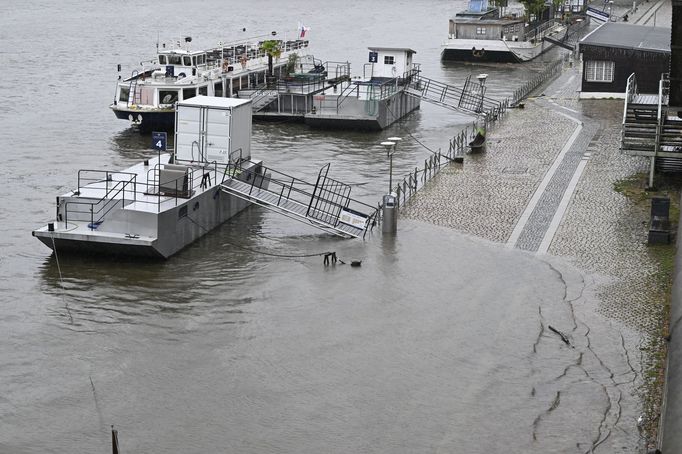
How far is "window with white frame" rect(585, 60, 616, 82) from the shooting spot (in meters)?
61.9

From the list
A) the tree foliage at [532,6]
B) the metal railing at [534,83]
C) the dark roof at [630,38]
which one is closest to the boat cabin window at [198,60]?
the metal railing at [534,83]

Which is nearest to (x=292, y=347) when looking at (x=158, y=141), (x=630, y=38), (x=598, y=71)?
(x=158, y=141)

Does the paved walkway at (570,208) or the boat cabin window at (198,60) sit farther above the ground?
the boat cabin window at (198,60)

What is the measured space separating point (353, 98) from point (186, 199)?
2448 cm

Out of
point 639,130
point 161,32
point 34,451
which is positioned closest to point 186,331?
point 34,451

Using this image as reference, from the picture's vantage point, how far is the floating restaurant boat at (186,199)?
31.3 metres

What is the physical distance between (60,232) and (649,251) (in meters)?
16.7

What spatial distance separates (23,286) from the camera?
30016 mm

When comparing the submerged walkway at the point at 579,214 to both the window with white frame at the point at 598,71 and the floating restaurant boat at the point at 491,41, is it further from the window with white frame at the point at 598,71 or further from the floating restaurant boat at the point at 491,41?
the floating restaurant boat at the point at 491,41

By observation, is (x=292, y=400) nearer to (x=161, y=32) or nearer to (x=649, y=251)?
(x=649, y=251)

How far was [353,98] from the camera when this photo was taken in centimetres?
5606

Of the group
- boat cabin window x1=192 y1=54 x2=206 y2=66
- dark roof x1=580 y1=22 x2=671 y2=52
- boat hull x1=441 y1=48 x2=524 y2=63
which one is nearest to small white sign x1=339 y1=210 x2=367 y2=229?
boat cabin window x1=192 y1=54 x2=206 y2=66

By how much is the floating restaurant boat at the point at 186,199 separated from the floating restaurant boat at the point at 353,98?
1587cm

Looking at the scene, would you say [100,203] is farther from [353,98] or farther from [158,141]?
[353,98]
